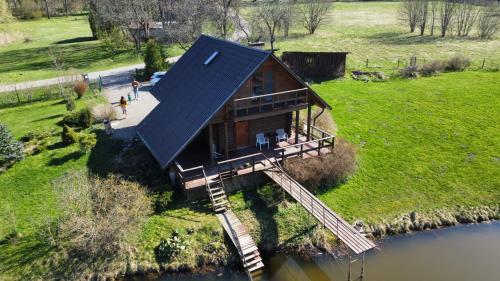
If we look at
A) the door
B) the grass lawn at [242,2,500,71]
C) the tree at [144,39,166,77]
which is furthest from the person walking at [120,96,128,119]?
the grass lawn at [242,2,500,71]

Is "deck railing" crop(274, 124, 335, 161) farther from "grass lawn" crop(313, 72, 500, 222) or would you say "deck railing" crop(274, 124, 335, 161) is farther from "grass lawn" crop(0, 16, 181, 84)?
"grass lawn" crop(0, 16, 181, 84)

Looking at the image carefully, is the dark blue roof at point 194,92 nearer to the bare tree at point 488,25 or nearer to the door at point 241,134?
the door at point 241,134

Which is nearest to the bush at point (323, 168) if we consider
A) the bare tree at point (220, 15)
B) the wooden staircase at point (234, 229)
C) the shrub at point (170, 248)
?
the wooden staircase at point (234, 229)

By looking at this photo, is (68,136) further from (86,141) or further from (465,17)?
(465,17)

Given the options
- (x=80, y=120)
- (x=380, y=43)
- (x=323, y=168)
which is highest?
(x=380, y=43)

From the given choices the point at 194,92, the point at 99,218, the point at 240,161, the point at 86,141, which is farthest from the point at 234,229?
the point at 86,141

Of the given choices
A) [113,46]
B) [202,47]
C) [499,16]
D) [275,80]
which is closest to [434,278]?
[275,80]
